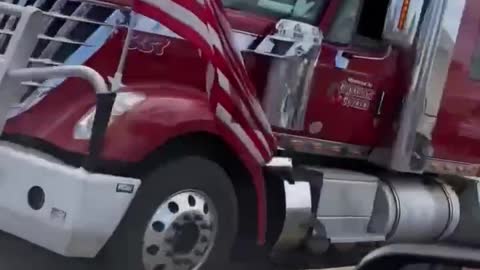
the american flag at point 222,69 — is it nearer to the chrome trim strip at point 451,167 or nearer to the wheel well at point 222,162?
the wheel well at point 222,162

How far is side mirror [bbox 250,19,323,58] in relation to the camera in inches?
231

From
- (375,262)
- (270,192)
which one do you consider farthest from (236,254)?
(375,262)

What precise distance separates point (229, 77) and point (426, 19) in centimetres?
170

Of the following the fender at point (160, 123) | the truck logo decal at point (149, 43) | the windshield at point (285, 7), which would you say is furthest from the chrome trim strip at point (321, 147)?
the truck logo decal at point (149, 43)

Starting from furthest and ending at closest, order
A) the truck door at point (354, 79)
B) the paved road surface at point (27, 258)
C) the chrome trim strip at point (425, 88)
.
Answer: the chrome trim strip at point (425, 88)
the truck door at point (354, 79)
the paved road surface at point (27, 258)

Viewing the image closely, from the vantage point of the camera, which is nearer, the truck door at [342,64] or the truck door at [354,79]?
the truck door at [342,64]

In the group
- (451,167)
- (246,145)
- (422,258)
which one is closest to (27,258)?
(246,145)

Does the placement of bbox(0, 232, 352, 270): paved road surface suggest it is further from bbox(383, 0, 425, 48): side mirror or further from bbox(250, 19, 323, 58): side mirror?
bbox(383, 0, 425, 48): side mirror

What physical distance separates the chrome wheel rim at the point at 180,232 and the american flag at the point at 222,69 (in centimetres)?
45

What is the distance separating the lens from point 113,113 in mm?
4930

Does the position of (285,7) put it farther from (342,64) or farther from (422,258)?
(422,258)

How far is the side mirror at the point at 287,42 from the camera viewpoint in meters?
5.87

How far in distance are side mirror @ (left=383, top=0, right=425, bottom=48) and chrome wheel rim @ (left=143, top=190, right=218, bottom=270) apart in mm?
1679

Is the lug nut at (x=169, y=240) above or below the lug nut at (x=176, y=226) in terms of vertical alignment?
below
